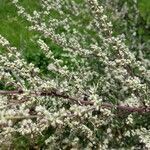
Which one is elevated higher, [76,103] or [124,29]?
[124,29]

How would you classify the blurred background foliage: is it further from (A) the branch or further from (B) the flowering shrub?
(A) the branch

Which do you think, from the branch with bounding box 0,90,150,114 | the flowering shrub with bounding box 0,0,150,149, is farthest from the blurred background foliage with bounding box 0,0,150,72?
the branch with bounding box 0,90,150,114

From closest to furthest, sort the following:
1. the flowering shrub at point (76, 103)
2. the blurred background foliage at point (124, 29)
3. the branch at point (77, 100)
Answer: the flowering shrub at point (76, 103)
the branch at point (77, 100)
the blurred background foliage at point (124, 29)

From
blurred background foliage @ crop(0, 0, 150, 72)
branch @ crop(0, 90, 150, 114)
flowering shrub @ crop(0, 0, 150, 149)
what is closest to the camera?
flowering shrub @ crop(0, 0, 150, 149)

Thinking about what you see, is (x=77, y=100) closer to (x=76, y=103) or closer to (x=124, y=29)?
(x=76, y=103)

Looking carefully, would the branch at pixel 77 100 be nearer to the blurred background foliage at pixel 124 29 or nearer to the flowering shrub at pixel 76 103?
the flowering shrub at pixel 76 103

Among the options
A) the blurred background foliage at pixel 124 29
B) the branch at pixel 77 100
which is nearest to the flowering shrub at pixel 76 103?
the branch at pixel 77 100

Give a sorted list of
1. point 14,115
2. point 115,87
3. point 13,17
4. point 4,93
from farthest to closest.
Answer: point 13,17 < point 115,87 < point 4,93 < point 14,115

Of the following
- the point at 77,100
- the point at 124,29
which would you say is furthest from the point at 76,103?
the point at 124,29

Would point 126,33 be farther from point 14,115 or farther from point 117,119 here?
point 14,115

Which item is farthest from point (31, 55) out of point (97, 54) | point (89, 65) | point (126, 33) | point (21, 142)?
point (97, 54)

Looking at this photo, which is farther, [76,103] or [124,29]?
[124,29]
